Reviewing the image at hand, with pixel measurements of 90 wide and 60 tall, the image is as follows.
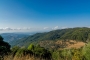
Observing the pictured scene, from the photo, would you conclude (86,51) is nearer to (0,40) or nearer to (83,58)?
(83,58)

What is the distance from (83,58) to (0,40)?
16.5 meters

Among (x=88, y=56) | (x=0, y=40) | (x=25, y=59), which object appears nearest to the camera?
(x=25, y=59)

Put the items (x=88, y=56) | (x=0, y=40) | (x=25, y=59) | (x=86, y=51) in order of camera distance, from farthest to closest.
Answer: (x=0, y=40), (x=86, y=51), (x=88, y=56), (x=25, y=59)

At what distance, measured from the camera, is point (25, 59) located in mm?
5465

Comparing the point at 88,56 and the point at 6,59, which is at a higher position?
the point at 6,59

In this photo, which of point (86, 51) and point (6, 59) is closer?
point (6, 59)

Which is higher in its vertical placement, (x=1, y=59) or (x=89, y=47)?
(x=1, y=59)

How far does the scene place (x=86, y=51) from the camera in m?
18.8

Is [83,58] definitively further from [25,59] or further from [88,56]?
[25,59]

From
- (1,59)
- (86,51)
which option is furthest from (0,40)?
(1,59)

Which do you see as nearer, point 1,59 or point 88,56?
point 1,59

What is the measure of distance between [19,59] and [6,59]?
0.49 metres

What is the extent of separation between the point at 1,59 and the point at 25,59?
975 millimetres

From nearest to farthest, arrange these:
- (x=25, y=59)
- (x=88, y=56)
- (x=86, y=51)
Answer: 1. (x=25, y=59)
2. (x=88, y=56)
3. (x=86, y=51)
